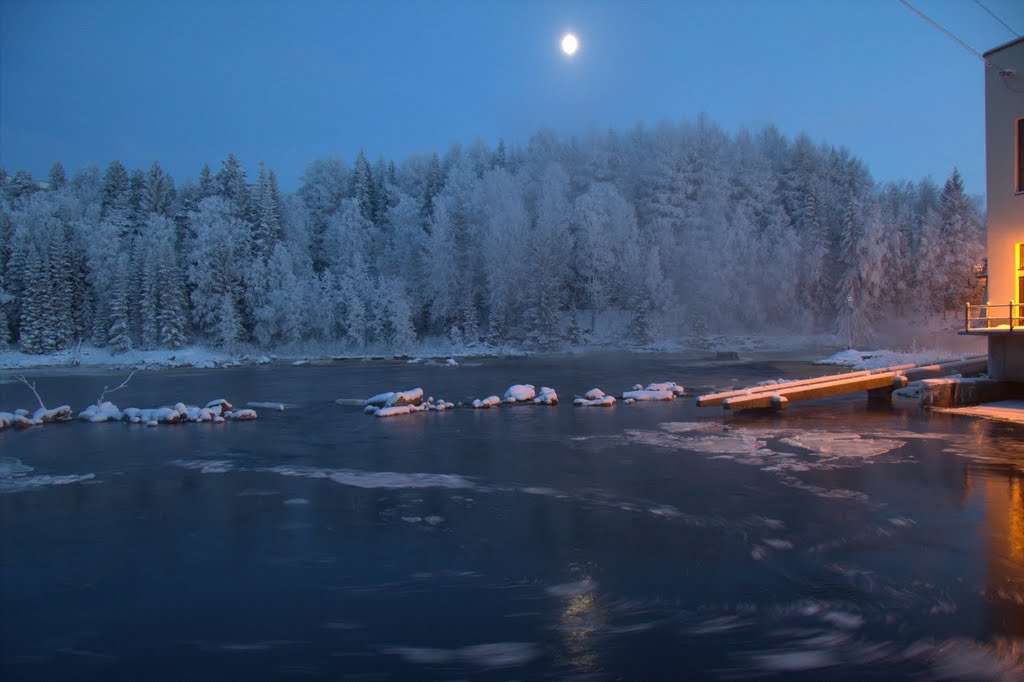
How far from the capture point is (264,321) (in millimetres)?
55281

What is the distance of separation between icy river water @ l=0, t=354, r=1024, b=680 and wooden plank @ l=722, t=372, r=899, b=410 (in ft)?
6.56

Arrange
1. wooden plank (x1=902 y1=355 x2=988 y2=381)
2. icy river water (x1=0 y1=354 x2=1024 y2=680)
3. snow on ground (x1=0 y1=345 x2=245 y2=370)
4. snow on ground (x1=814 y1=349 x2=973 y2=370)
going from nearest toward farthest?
icy river water (x1=0 y1=354 x2=1024 y2=680)
wooden plank (x1=902 y1=355 x2=988 y2=381)
snow on ground (x1=814 y1=349 x2=973 y2=370)
snow on ground (x1=0 y1=345 x2=245 y2=370)

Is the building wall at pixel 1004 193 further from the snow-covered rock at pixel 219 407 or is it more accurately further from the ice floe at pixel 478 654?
the snow-covered rock at pixel 219 407

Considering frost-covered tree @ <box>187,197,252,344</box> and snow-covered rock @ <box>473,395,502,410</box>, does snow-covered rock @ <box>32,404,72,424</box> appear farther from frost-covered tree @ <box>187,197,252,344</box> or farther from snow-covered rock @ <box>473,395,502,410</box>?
frost-covered tree @ <box>187,197,252,344</box>

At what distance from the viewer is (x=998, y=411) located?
57.2ft

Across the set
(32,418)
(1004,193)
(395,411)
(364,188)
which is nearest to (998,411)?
(1004,193)

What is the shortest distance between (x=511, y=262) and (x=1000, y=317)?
40545 mm

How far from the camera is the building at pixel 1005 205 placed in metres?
17.8

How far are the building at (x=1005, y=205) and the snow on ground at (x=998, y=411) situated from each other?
104cm

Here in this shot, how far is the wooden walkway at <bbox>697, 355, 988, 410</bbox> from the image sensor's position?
17.7 meters

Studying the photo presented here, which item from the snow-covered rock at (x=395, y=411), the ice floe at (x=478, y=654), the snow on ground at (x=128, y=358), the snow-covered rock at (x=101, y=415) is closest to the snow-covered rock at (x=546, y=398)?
the snow-covered rock at (x=395, y=411)

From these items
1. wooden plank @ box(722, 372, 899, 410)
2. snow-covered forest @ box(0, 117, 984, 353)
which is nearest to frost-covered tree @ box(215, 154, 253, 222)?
snow-covered forest @ box(0, 117, 984, 353)

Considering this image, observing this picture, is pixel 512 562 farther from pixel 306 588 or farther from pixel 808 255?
pixel 808 255

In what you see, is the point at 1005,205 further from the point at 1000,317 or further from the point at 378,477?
the point at 378,477
